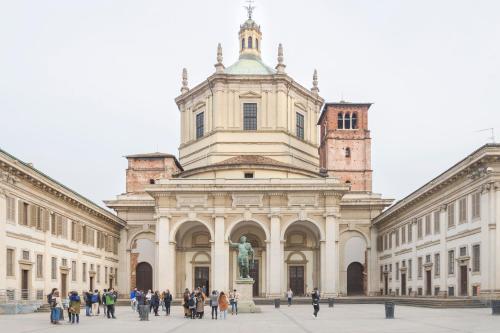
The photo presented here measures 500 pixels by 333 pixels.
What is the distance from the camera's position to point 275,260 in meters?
59.5

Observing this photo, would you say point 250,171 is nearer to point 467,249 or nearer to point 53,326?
point 467,249

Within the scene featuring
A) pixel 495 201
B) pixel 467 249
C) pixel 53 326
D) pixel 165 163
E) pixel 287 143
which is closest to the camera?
pixel 53 326

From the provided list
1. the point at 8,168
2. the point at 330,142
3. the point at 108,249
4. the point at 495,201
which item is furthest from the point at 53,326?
the point at 330,142

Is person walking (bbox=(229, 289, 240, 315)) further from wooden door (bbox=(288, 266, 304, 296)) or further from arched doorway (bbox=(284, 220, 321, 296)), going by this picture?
wooden door (bbox=(288, 266, 304, 296))

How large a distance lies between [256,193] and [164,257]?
360 inches

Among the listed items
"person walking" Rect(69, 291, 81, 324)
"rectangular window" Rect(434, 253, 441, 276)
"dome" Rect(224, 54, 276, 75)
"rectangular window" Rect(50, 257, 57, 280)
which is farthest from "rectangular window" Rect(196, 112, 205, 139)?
"person walking" Rect(69, 291, 81, 324)

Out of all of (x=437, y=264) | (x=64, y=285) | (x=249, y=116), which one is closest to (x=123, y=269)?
(x=64, y=285)

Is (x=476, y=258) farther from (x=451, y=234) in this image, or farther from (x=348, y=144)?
(x=348, y=144)

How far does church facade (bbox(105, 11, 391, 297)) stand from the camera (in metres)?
60.2

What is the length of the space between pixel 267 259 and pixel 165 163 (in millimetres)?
18063

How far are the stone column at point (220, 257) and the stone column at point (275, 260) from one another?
3507 millimetres

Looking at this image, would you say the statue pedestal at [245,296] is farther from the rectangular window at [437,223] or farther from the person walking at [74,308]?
the rectangular window at [437,223]

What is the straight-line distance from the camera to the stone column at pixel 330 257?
58975 mm

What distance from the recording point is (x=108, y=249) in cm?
6450
